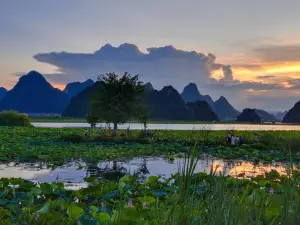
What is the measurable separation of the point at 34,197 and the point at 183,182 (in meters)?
4.47

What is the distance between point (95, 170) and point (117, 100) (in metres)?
19.2

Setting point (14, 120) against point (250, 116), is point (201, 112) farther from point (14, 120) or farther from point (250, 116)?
point (14, 120)

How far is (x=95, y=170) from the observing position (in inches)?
560

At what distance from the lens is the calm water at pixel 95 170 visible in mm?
12281

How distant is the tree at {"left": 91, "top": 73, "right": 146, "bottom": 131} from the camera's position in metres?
33.0

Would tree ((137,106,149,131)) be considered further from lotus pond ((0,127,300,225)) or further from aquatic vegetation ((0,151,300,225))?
aquatic vegetation ((0,151,300,225))

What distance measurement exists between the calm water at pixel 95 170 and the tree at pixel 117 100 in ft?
49.6

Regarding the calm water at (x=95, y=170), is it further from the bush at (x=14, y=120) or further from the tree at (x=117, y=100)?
the bush at (x=14, y=120)

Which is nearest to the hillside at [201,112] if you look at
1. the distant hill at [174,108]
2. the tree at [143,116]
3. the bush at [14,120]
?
the distant hill at [174,108]

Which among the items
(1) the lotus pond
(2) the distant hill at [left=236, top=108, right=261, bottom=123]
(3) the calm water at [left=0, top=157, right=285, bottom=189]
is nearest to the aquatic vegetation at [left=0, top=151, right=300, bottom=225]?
(1) the lotus pond

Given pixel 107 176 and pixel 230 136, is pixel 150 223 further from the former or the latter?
pixel 230 136

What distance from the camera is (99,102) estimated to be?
3350 centimetres

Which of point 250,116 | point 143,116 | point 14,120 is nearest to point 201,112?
point 250,116

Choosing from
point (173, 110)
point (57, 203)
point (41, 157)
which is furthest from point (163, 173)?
point (173, 110)
